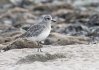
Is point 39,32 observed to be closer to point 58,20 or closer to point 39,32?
point 39,32

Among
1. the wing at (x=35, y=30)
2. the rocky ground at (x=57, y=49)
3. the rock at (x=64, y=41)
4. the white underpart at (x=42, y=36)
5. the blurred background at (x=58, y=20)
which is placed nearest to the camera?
the rocky ground at (x=57, y=49)

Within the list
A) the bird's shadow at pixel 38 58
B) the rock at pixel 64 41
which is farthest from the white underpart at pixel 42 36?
the rock at pixel 64 41

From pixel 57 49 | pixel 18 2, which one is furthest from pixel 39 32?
pixel 18 2

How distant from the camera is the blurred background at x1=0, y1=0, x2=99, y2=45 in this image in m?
20.4

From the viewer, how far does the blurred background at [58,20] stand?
805 inches

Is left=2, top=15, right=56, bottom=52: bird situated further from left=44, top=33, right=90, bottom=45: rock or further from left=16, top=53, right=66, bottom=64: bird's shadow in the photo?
left=44, top=33, right=90, bottom=45: rock

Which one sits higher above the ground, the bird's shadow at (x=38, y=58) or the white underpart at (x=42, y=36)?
the white underpart at (x=42, y=36)

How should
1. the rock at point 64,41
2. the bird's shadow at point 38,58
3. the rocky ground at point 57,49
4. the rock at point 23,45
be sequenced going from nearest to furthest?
the rocky ground at point 57,49
the bird's shadow at point 38,58
the rock at point 23,45
the rock at point 64,41

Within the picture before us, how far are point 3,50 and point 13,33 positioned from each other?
476cm

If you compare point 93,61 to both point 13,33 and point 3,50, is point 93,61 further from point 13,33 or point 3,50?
point 13,33

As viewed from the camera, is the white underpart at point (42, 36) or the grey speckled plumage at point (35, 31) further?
the grey speckled plumage at point (35, 31)

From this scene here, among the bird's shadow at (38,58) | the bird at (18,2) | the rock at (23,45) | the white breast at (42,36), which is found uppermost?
the bird at (18,2)

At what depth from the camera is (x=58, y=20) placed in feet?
98.8

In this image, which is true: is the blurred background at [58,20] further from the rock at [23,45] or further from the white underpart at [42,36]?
the white underpart at [42,36]
